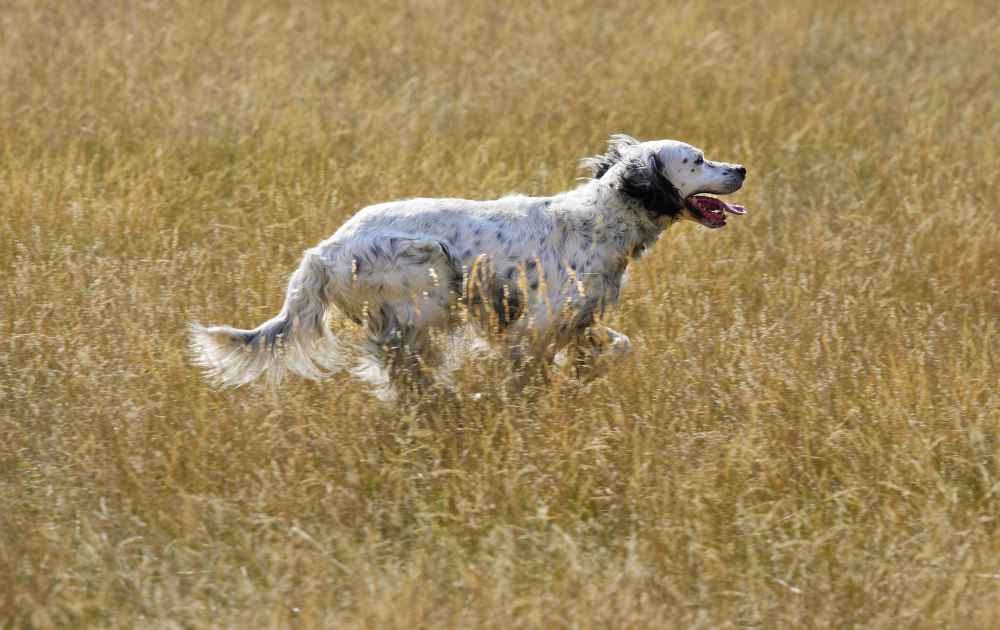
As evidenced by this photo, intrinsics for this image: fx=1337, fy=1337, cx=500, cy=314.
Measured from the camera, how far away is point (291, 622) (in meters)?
3.59

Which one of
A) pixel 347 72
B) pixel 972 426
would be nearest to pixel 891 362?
pixel 972 426

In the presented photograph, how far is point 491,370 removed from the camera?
193 inches

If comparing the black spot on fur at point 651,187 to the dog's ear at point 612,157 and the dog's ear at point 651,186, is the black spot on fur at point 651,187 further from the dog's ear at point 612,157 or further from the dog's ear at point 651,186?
the dog's ear at point 612,157

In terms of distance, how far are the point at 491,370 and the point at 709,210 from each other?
120cm

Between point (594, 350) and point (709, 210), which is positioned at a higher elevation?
point (709, 210)

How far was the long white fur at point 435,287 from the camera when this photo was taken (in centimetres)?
488

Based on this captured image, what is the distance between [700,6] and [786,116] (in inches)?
98.1

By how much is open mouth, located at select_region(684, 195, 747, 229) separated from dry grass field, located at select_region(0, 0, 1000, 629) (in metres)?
0.45

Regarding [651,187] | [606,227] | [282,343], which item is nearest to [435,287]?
[282,343]

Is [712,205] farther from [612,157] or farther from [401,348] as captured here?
[401,348]

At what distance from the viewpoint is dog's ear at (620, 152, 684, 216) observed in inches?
207

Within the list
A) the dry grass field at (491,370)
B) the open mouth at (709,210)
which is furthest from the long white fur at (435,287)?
the open mouth at (709,210)

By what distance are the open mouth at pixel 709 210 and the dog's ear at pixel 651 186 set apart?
0.10 meters

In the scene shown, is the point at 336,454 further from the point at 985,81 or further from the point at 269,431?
the point at 985,81
